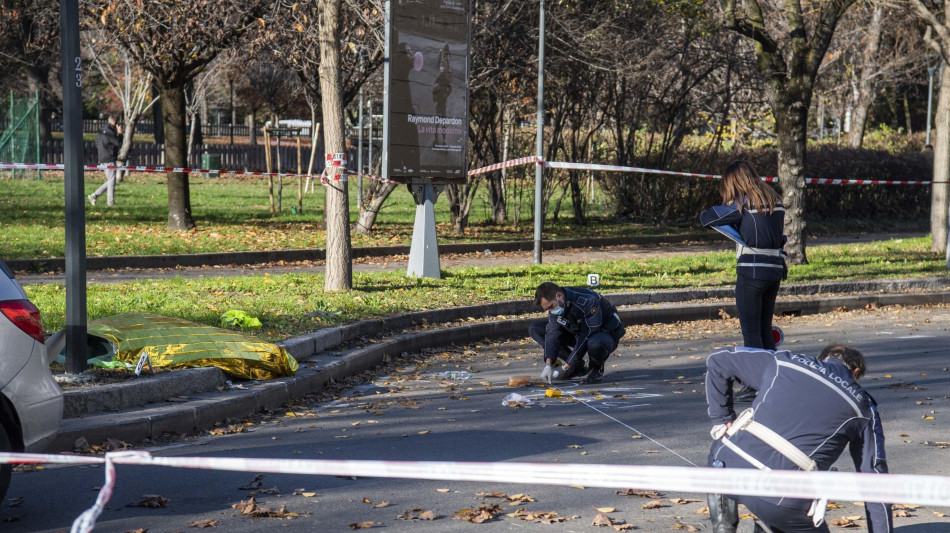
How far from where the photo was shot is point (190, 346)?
7.84 meters

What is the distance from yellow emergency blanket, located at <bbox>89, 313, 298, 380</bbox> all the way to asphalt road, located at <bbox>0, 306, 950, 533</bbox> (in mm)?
465

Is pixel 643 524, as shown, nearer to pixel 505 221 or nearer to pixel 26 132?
pixel 505 221

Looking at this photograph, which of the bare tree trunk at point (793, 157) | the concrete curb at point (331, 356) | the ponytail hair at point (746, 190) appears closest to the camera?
the concrete curb at point (331, 356)

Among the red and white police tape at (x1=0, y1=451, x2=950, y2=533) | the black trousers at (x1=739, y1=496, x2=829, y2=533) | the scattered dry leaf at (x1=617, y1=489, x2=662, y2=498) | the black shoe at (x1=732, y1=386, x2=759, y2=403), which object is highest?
the red and white police tape at (x1=0, y1=451, x2=950, y2=533)

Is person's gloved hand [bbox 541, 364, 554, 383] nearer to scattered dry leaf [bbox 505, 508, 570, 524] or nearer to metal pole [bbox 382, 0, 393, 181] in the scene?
scattered dry leaf [bbox 505, 508, 570, 524]

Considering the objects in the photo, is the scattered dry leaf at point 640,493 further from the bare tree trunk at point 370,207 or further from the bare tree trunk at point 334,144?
the bare tree trunk at point 370,207

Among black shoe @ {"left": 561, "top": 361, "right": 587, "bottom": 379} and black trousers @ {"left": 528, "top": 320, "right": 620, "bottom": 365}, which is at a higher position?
black trousers @ {"left": 528, "top": 320, "right": 620, "bottom": 365}

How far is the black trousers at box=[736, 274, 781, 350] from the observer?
774cm

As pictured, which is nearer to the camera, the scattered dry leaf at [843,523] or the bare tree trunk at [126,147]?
the scattered dry leaf at [843,523]

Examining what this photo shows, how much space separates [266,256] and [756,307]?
991cm

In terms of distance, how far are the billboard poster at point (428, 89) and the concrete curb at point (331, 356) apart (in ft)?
9.56

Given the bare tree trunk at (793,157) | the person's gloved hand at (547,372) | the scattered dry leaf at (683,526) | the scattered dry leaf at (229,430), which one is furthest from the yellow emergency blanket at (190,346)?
the bare tree trunk at (793,157)

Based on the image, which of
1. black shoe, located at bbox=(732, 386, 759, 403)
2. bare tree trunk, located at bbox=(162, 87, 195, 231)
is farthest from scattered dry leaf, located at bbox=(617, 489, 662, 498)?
bare tree trunk, located at bbox=(162, 87, 195, 231)

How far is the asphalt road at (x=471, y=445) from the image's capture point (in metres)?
5.04
